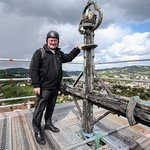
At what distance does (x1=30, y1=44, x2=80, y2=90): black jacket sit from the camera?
5.56 ft

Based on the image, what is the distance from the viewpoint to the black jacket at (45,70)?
1693mm

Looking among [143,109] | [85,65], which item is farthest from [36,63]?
[143,109]

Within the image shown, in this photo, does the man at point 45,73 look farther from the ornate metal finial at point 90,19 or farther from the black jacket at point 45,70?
the ornate metal finial at point 90,19

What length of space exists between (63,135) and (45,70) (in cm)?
107

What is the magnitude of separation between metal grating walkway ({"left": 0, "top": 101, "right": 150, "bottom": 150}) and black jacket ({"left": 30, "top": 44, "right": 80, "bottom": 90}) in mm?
794

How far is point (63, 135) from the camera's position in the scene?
6.38 ft

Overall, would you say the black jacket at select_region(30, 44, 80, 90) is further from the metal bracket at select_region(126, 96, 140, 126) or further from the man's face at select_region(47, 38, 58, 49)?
the metal bracket at select_region(126, 96, 140, 126)

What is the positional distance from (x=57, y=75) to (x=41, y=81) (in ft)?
0.81

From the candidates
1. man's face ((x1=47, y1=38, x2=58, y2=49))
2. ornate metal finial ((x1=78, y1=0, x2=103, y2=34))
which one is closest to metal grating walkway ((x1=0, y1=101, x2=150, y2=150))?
man's face ((x1=47, y1=38, x2=58, y2=49))

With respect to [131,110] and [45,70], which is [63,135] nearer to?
[45,70]

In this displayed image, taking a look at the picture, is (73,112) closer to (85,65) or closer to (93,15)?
(85,65)

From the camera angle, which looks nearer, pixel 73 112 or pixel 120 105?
pixel 120 105

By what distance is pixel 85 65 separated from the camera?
1.88 meters

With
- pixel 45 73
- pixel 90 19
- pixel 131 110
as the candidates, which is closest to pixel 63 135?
pixel 45 73
